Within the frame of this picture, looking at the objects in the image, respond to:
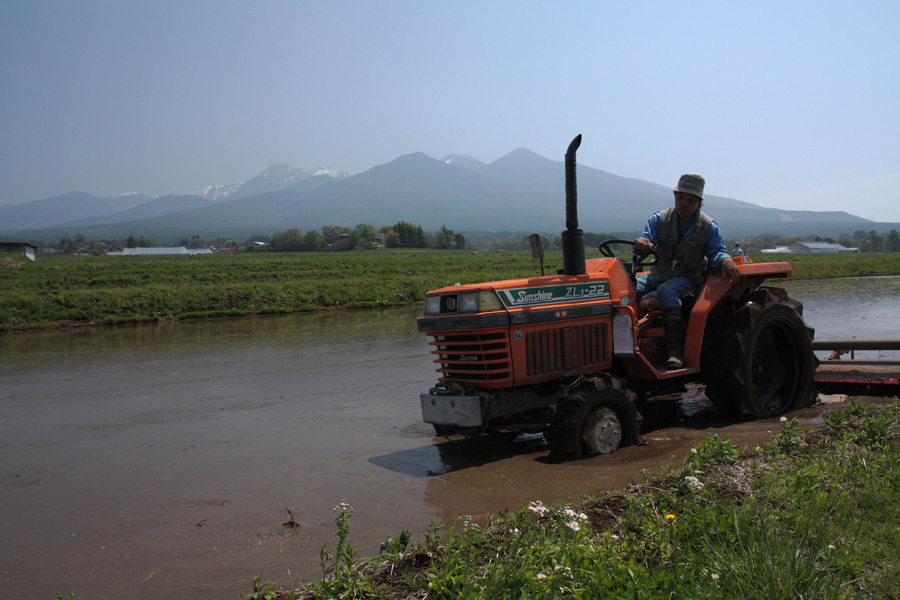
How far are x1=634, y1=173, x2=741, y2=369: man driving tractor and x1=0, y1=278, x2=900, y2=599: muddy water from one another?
3.38 ft

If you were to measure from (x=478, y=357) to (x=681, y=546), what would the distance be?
7.91ft

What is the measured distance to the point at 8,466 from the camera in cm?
570

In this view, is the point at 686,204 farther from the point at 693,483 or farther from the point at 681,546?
the point at 681,546

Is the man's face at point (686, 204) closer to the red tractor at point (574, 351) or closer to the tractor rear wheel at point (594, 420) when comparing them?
the red tractor at point (574, 351)

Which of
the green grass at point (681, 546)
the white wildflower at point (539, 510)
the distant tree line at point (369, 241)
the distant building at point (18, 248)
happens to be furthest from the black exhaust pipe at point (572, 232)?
the distant tree line at point (369, 241)

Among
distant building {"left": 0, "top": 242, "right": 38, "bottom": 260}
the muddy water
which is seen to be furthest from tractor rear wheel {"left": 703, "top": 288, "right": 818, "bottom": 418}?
distant building {"left": 0, "top": 242, "right": 38, "bottom": 260}

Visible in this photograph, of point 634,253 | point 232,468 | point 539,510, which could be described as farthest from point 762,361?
point 232,468

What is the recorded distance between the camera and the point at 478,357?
5.32 meters

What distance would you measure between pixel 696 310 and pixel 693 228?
757mm

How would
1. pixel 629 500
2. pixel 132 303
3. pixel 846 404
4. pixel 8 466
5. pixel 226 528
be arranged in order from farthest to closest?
pixel 132 303
pixel 846 404
pixel 8 466
pixel 226 528
pixel 629 500

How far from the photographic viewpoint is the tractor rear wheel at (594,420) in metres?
5.17

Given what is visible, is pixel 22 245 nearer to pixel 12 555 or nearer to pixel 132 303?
pixel 132 303

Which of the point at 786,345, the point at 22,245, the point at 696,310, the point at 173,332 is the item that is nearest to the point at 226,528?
the point at 696,310

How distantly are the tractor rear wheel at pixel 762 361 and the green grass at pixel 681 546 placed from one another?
7.21 ft
